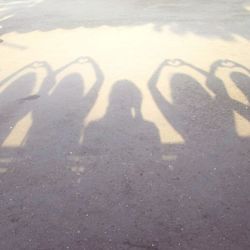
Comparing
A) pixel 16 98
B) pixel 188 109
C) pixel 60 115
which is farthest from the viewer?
pixel 16 98

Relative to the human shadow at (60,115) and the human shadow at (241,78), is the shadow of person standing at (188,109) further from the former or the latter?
the human shadow at (60,115)

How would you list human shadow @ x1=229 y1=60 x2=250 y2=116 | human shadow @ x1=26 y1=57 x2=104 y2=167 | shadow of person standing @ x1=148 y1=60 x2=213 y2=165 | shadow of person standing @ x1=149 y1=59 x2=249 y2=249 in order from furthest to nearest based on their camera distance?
human shadow @ x1=229 y1=60 x2=250 y2=116 → human shadow @ x1=26 y1=57 x2=104 y2=167 → shadow of person standing @ x1=148 y1=60 x2=213 y2=165 → shadow of person standing @ x1=149 y1=59 x2=249 y2=249

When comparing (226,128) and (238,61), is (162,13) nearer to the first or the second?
(238,61)

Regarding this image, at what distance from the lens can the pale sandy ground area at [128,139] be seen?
15.0ft

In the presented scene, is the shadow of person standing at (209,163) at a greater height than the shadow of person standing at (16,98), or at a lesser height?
lesser

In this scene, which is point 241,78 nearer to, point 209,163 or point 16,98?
point 209,163

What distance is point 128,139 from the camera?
20.7 ft

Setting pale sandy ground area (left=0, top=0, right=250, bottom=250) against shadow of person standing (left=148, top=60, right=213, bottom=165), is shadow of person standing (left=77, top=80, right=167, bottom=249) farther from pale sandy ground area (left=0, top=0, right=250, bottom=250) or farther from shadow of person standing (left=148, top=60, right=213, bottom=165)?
shadow of person standing (left=148, top=60, right=213, bottom=165)

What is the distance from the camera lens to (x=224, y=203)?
4805mm

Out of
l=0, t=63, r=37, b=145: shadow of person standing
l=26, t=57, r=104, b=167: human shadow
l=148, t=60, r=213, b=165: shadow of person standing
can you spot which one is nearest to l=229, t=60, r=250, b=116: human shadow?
l=148, t=60, r=213, b=165: shadow of person standing

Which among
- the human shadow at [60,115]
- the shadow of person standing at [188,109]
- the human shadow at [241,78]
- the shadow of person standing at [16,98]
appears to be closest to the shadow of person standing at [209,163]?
the shadow of person standing at [188,109]

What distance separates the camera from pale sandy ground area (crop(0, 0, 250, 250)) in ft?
15.0

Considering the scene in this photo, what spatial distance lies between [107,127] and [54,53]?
5173 millimetres

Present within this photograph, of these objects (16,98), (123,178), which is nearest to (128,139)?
(123,178)
